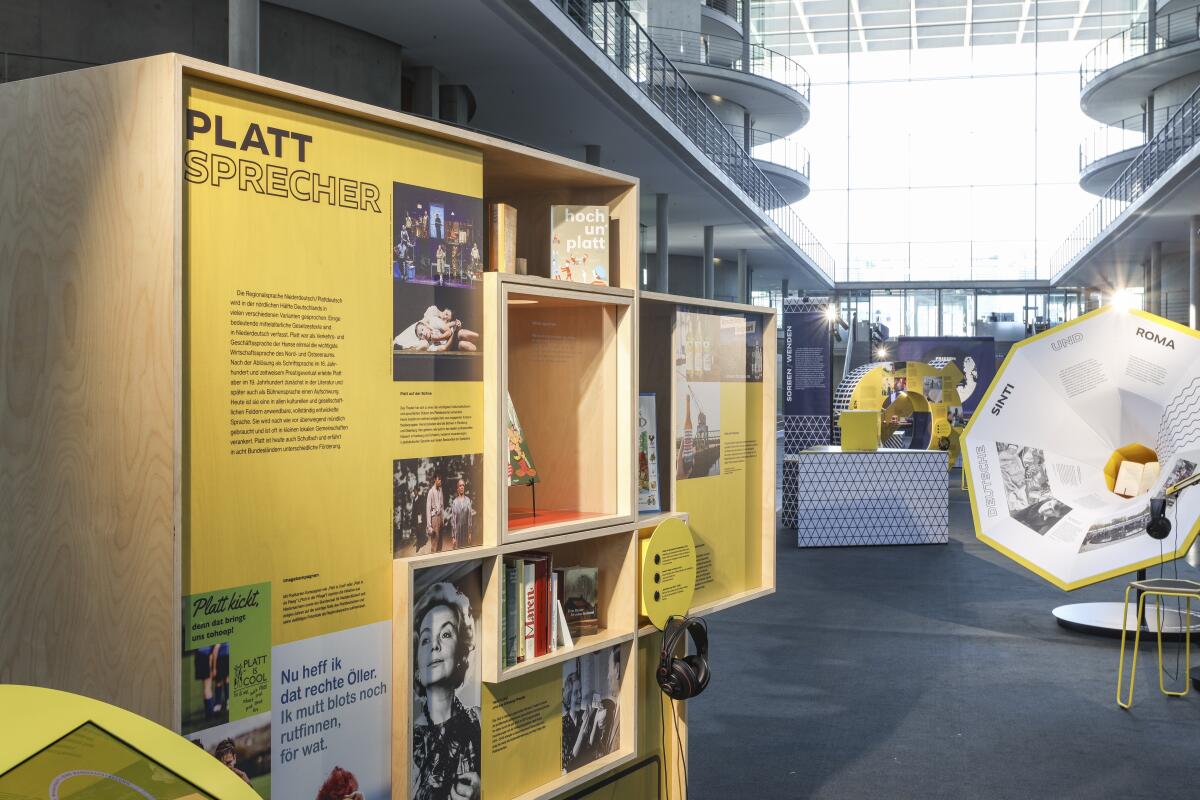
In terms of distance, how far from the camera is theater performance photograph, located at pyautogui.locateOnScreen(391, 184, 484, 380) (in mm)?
2404

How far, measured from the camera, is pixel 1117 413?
22.1 feet

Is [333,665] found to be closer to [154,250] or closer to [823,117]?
[154,250]

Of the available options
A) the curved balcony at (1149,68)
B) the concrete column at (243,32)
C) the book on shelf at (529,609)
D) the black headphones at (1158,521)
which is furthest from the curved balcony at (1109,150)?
the book on shelf at (529,609)

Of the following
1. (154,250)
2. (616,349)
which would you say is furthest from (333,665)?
(616,349)

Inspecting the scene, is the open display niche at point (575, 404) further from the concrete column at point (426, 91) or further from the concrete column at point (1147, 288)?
the concrete column at point (1147, 288)

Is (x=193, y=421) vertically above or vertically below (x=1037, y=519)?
above

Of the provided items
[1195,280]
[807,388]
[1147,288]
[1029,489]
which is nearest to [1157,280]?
[1147,288]

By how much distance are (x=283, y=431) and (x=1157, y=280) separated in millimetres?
24667

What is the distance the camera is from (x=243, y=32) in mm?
6922

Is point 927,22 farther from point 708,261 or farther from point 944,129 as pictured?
point 708,261

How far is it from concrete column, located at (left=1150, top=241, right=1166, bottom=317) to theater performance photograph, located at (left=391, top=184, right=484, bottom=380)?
76.0 ft

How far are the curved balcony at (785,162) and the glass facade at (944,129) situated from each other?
1.71m

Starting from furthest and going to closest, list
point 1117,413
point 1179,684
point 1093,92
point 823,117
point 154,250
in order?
point 823,117 → point 1093,92 → point 1117,413 → point 1179,684 → point 154,250

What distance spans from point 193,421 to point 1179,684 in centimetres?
560
